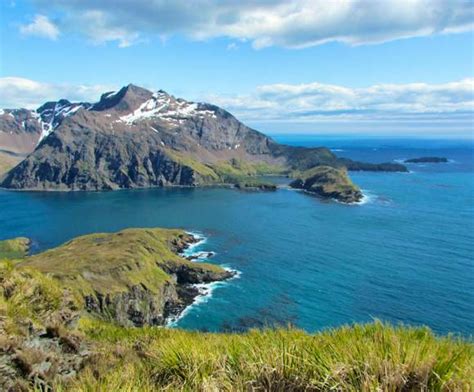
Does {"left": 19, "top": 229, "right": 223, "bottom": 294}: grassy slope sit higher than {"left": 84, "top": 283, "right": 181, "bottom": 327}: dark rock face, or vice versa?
{"left": 19, "top": 229, "right": 223, "bottom": 294}: grassy slope

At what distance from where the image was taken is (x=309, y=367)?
8648mm

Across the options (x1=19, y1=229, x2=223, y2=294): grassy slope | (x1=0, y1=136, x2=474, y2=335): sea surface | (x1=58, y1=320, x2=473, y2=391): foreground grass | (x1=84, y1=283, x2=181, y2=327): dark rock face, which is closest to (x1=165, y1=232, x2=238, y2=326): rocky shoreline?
(x1=84, y1=283, x2=181, y2=327): dark rock face

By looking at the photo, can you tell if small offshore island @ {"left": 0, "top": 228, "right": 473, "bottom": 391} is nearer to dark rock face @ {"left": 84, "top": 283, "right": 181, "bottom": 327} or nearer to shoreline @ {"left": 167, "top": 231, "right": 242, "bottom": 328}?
shoreline @ {"left": 167, "top": 231, "right": 242, "bottom": 328}

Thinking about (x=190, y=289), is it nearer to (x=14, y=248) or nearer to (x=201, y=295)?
(x=201, y=295)

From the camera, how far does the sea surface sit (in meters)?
79.0

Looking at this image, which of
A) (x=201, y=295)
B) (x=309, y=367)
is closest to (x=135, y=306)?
(x=201, y=295)

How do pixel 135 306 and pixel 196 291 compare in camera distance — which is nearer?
pixel 135 306

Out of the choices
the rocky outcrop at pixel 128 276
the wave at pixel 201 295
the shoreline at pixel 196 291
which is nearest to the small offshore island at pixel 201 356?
the rocky outcrop at pixel 128 276

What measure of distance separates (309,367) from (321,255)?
357ft

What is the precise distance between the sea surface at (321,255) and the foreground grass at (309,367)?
117ft

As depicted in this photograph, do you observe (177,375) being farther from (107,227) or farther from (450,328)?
(107,227)

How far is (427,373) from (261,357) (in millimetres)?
3105

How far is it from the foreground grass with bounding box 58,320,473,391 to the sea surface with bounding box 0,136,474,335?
35.7 m

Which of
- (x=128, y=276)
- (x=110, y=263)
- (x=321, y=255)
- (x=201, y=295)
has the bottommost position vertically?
(x=201, y=295)
